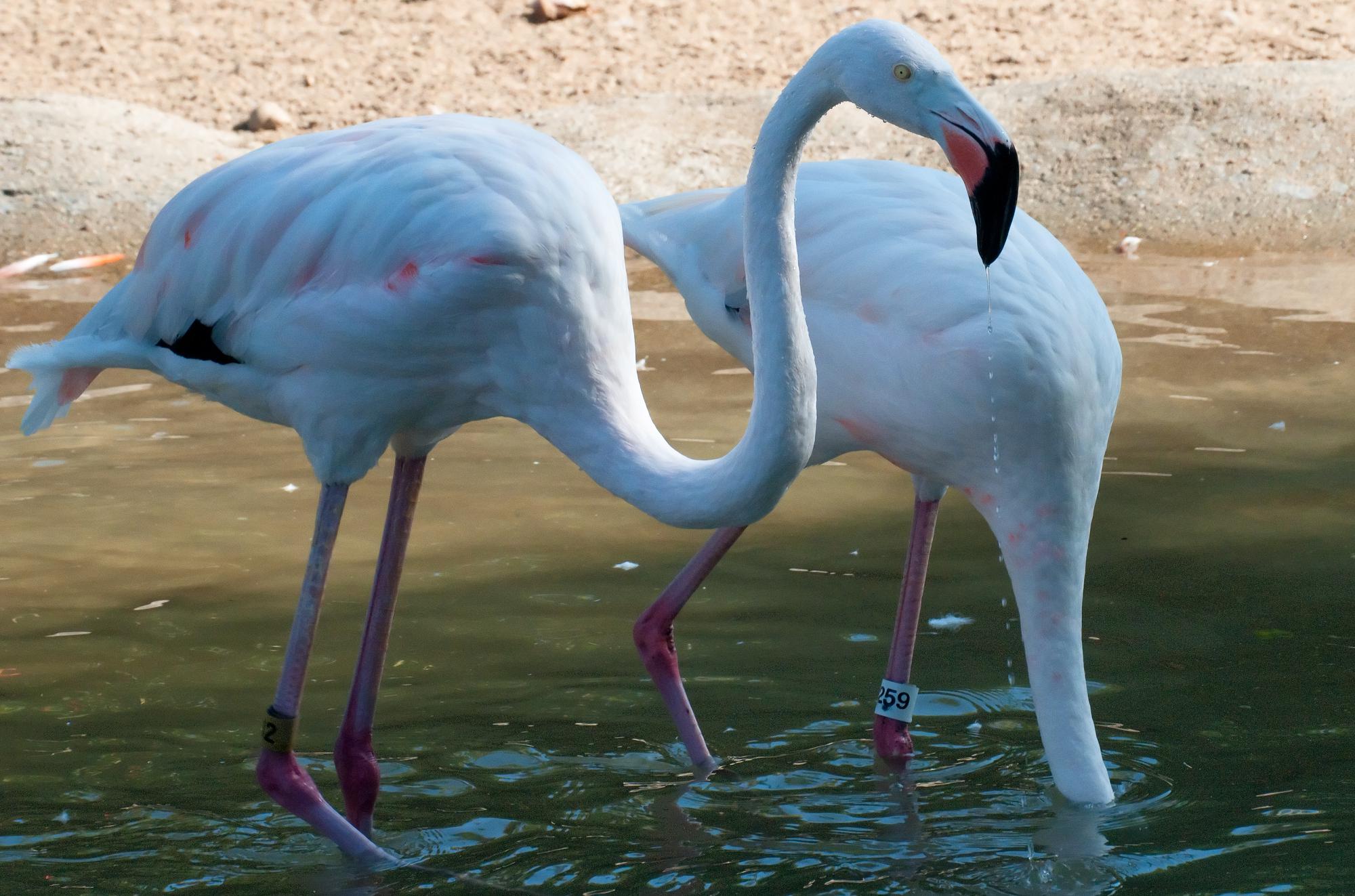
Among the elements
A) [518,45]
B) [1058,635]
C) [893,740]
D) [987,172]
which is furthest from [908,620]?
[518,45]

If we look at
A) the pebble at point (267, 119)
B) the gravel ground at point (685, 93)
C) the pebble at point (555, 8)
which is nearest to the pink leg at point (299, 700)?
the gravel ground at point (685, 93)

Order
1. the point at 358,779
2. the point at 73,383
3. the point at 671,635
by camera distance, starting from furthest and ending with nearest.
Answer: the point at 671,635
the point at 73,383
the point at 358,779

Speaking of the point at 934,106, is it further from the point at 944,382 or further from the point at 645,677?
the point at 645,677

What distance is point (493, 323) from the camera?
9.20 ft

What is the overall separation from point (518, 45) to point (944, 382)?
8550 millimetres

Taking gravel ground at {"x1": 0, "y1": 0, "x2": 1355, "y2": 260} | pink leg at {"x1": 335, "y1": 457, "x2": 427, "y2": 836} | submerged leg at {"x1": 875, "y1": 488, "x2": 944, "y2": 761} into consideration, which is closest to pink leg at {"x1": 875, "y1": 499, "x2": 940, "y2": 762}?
submerged leg at {"x1": 875, "y1": 488, "x2": 944, "y2": 761}

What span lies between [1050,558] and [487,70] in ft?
27.7

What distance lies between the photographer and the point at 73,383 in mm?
3285

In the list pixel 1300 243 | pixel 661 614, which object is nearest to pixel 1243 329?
pixel 1300 243

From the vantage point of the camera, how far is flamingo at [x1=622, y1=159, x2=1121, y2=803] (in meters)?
2.98

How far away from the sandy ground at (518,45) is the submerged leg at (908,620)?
22.6 feet

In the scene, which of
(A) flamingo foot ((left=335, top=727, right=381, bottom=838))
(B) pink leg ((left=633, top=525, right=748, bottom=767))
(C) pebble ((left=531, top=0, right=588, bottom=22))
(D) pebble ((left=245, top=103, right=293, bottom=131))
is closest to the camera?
(A) flamingo foot ((left=335, top=727, right=381, bottom=838))

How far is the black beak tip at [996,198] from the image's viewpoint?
7.55ft

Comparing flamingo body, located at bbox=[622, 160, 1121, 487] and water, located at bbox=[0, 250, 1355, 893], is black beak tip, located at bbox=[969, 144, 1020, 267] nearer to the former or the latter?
flamingo body, located at bbox=[622, 160, 1121, 487]
